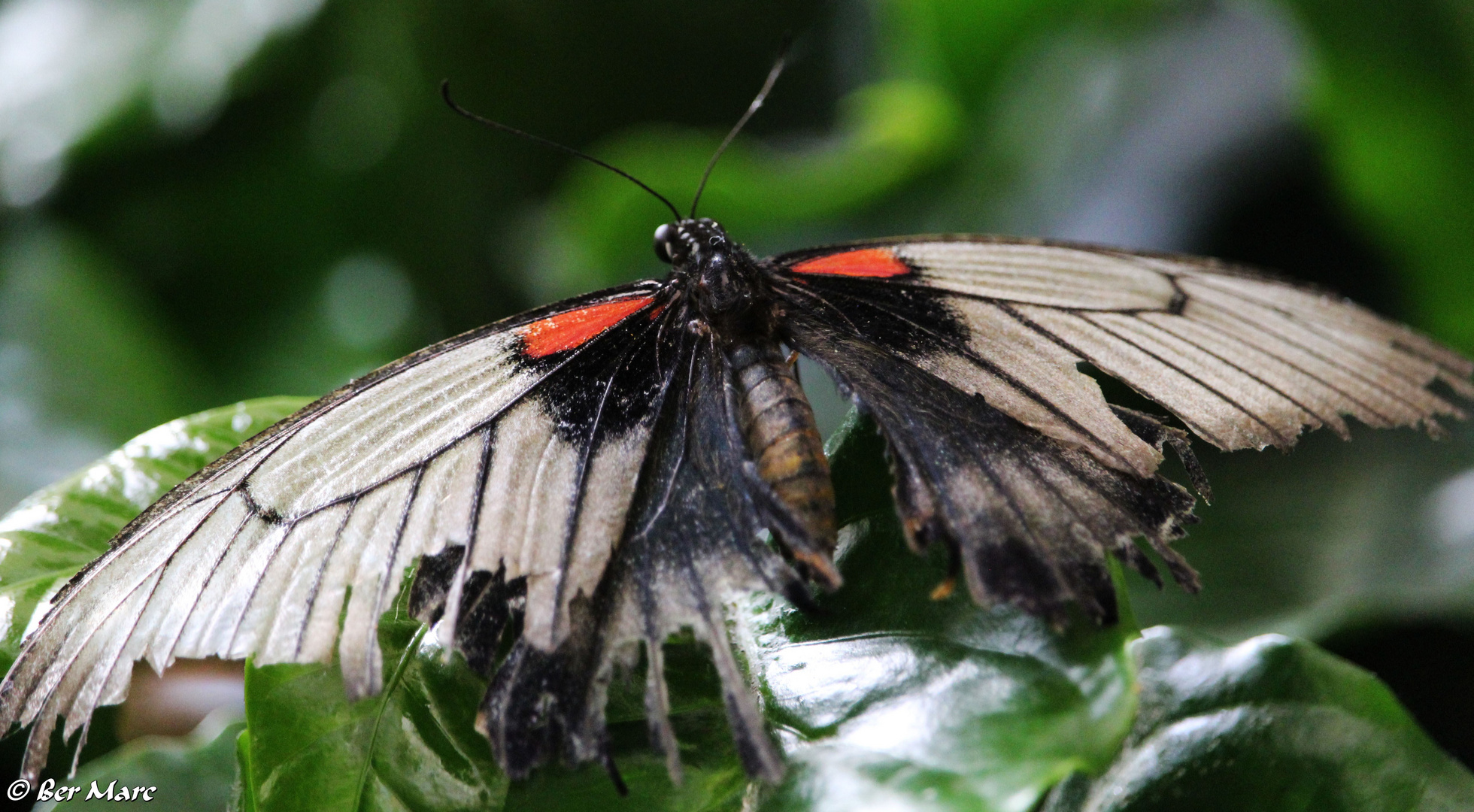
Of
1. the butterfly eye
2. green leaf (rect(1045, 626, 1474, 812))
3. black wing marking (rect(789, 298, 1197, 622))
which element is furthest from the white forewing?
green leaf (rect(1045, 626, 1474, 812))

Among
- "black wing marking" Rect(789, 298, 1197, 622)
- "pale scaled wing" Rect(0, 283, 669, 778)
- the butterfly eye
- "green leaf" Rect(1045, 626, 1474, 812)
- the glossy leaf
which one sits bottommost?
"green leaf" Rect(1045, 626, 1474, 812)

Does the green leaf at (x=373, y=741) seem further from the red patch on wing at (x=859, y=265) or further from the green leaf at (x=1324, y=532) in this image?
the green leaf at (x=1324, y=532)

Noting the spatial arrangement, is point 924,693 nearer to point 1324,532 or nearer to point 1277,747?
point 1277,747

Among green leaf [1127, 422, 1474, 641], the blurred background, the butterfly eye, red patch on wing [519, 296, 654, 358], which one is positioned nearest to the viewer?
red patch on wing [519, 296, 654, 358]

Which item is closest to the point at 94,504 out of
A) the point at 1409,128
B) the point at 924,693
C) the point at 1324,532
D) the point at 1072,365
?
the point at 924,693

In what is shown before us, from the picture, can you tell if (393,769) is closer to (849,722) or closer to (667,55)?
(849,722)

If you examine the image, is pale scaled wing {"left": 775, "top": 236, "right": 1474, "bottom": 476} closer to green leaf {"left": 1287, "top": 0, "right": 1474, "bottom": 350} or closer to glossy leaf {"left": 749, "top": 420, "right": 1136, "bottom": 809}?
glossy leaf {"left": 749, "top": 420, "right": 1136, "bottom": 809}

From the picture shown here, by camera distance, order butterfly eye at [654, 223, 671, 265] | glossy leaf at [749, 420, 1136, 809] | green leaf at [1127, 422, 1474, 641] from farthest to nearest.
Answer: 1. green leaf at [1127, 422, 1474, 641]
2. butterfly eye at [654, 223, 671, 265]
3. glossy leaf at [749, 420, 1136, 809]
